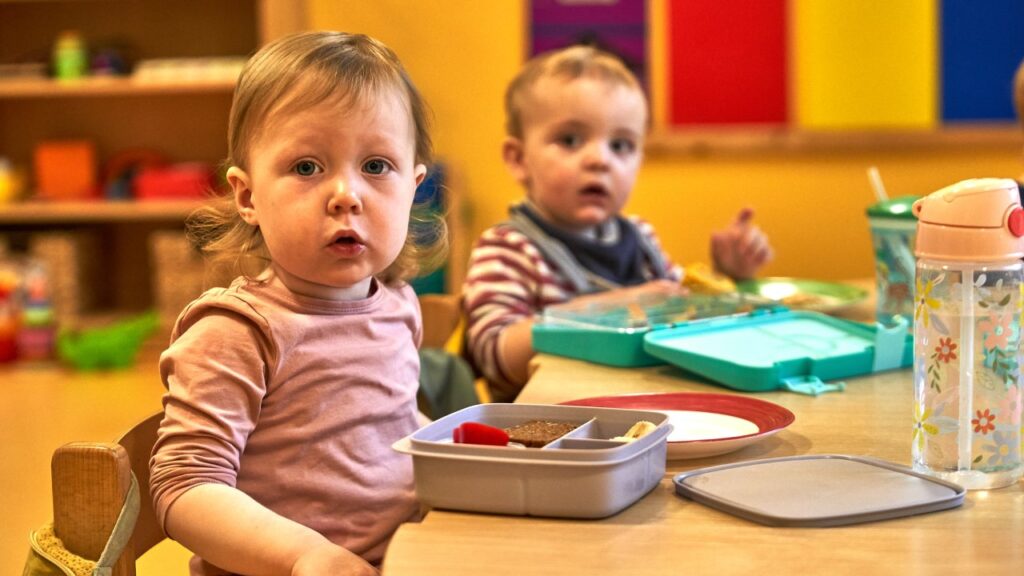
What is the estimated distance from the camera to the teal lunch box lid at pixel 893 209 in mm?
1409

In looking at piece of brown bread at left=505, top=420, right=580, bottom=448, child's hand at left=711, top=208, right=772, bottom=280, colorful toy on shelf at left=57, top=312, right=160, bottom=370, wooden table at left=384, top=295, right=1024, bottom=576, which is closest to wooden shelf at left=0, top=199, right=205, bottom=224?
colorful toy on shelf at left=57, top=312, right=160, bottom=370

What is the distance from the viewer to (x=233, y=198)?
3.77ft

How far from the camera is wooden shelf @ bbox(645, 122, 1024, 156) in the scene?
138 inches

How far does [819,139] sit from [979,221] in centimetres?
283

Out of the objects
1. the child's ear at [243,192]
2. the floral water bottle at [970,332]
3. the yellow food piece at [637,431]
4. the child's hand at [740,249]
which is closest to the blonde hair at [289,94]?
the child's ear at [243,192]

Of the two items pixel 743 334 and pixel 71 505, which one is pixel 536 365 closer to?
pixel 743 334

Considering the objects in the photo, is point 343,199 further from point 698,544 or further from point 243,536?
point 698,544

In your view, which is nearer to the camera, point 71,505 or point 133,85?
point 71,505

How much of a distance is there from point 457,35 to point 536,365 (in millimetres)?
2504

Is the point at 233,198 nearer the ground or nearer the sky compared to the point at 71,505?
nearer the sky

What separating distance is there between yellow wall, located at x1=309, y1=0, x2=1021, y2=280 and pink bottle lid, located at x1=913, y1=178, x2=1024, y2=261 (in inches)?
109

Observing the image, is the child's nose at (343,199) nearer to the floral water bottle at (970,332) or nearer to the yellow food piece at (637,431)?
the yellow food piece at (637,431)

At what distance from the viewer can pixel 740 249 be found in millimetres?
1873

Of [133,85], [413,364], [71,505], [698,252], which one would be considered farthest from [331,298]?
[133,85]
